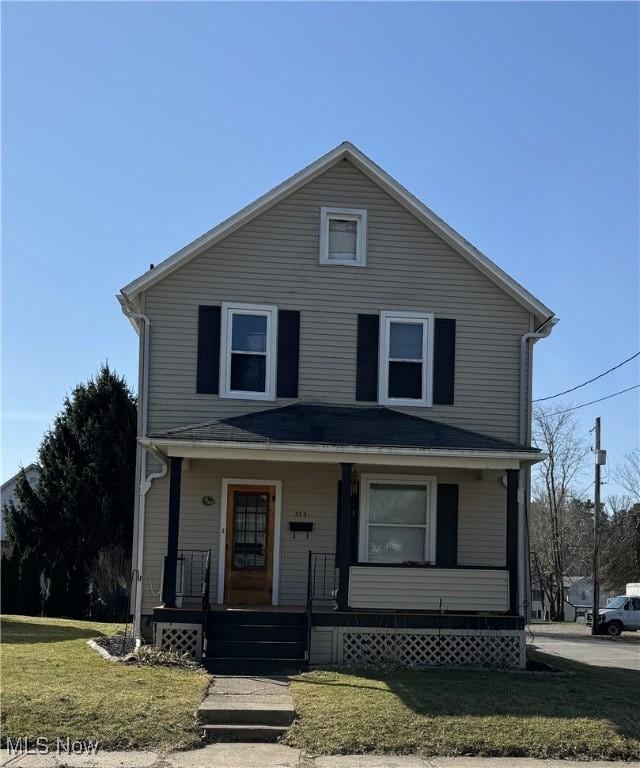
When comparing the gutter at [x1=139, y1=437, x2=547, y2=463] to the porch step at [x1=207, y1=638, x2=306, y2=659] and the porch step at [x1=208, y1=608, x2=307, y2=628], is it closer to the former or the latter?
the porch step at [x1=208, y1=608, x2=307, y2=628]

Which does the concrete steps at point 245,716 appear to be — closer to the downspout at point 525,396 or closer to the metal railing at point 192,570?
the metal railing at point 192,570

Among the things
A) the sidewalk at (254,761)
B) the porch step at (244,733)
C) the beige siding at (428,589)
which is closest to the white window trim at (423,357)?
the beige siding at (428,589)

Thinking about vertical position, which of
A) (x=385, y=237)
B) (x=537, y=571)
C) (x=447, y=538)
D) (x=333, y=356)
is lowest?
(x=537, y=571)

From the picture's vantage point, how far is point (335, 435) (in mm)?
13891

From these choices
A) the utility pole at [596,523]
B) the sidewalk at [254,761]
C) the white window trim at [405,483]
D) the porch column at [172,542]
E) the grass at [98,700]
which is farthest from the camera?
the utility pole at [596,523]

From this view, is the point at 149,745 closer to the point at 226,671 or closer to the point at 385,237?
the point at 226,671

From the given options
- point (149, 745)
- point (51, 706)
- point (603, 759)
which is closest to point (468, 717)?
point (603, 759)

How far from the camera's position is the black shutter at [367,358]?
15.8 m

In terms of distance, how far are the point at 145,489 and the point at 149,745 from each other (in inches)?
267

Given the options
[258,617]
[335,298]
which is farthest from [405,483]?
[258,617]

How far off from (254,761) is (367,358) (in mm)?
8513

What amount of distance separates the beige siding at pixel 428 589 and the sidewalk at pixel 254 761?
4.78 metres

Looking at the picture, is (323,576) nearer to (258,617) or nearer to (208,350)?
(258,617)

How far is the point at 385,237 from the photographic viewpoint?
52.9 ft
